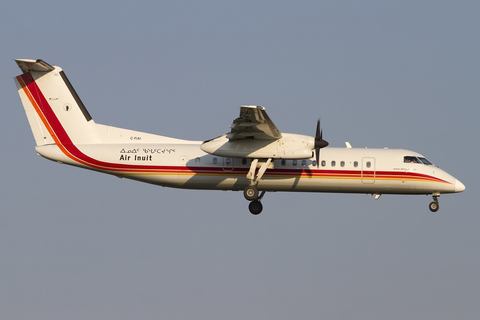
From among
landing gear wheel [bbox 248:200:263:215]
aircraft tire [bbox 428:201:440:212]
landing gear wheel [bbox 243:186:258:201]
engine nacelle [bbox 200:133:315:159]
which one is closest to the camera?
engine nacelle [bbox 200:133:315:159]

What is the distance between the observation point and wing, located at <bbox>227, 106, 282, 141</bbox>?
2248 cm

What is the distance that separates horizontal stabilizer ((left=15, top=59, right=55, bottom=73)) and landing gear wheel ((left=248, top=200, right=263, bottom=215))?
10250 millimetres

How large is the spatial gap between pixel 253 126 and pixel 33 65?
32.0 feet

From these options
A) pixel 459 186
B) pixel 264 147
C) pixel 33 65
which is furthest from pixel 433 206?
pixel 33 65

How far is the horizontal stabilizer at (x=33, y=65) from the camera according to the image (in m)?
26.0

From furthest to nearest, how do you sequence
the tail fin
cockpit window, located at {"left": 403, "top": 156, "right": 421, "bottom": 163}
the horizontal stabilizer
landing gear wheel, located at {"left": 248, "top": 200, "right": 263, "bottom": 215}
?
1. landing gear wheel, located at {"left": 248, "top": 200, "right": 263, "bottom": 215}
2. cockpit window, located at {"left": 403, "top": 156, "right": 421, "bottom": 163}
3. the tail fin
4. the horizontal stabilizer

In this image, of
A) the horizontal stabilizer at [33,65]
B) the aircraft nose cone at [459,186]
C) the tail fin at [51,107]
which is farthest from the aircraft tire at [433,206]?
the horizontal stabilizer at [33,65]

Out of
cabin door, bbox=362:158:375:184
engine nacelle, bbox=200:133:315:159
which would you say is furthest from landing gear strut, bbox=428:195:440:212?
engine nacelle, bbox=200:133:315:159

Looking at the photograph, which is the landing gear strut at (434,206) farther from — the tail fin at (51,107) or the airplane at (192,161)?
the tail fin at (51,107)

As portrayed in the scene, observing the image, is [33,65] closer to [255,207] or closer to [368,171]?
[255,207]

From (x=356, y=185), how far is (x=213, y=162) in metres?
5.94

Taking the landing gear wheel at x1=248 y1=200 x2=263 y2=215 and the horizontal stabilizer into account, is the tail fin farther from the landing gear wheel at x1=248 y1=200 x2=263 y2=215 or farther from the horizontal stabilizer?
the landing gear wheel at x1=248 y1=200 x2=263 y2=215

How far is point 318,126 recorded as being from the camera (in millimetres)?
24641

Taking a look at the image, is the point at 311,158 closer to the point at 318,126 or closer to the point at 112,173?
the point at 318,126
